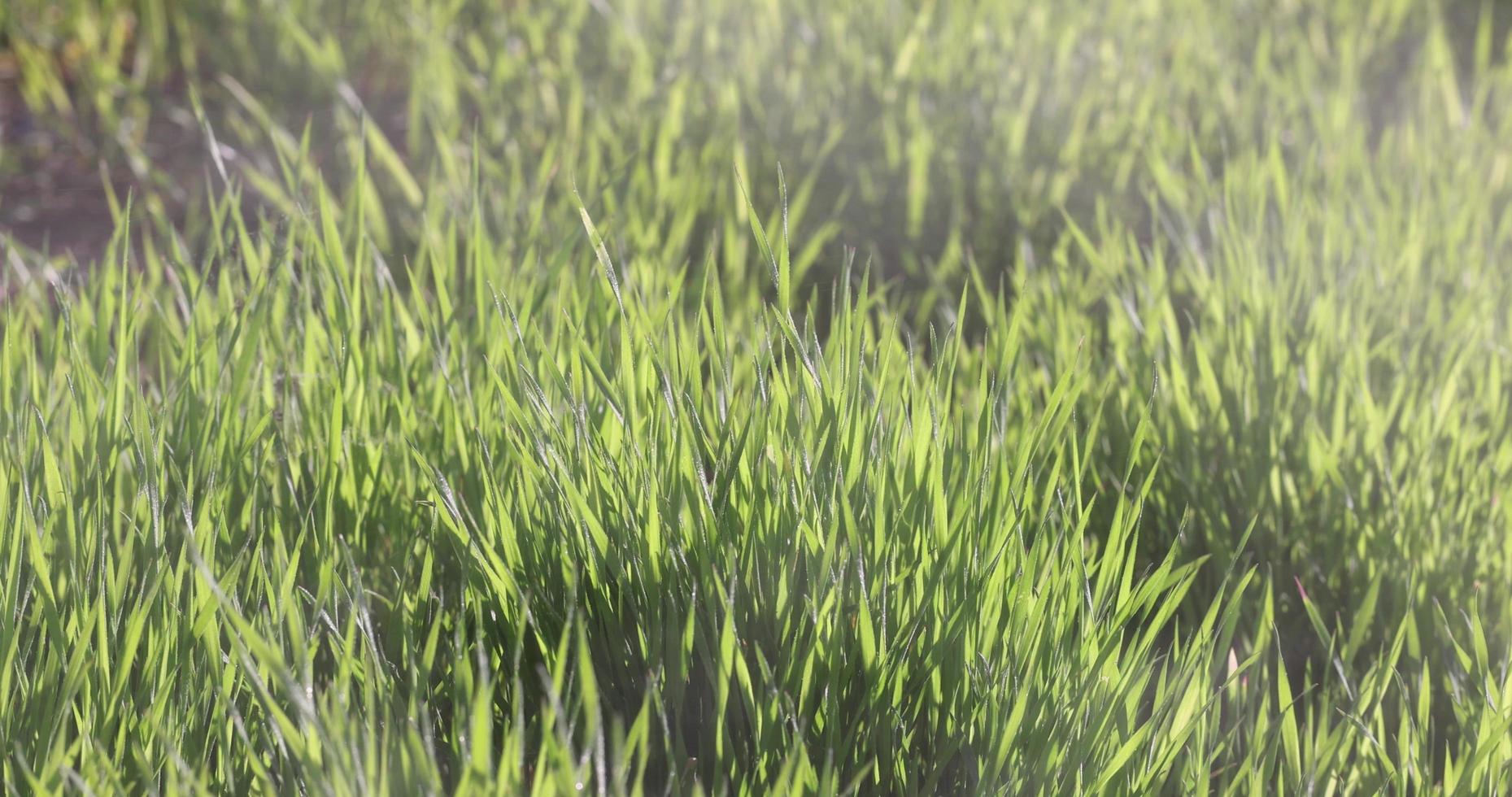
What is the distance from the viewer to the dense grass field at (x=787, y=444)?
75 cm

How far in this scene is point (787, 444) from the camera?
84 centimetres

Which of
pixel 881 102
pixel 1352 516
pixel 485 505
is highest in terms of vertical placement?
pixel 881 102

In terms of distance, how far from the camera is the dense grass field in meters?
0.75

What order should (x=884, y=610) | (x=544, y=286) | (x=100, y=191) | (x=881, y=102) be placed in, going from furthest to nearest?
1. (x=100, y=191)
2. (x=881, y=102)
3. (x=544, y=286)
4. (x=884, y=610)

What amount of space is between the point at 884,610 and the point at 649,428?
0.19 metres

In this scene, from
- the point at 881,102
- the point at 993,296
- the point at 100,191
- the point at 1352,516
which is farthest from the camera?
the point at 100,191

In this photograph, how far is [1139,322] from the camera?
1.17m

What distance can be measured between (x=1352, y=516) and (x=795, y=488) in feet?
1.70

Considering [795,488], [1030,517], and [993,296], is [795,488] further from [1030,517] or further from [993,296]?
[993,296]

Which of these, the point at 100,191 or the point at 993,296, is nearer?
the point at 993,296

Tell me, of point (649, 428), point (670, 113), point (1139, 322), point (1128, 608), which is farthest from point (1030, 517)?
point (670, 113)

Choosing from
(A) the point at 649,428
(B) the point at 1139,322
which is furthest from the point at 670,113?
(A) the point at 649,428

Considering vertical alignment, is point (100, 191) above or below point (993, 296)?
above

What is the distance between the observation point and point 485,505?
845 millimetres
